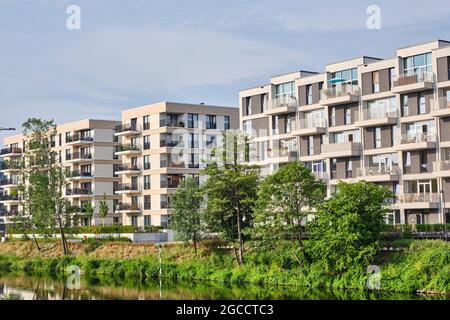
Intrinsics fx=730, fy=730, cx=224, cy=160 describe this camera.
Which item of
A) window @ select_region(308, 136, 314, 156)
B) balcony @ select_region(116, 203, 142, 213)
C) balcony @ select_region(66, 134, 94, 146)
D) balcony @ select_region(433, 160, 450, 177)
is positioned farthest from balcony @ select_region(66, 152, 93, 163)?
balcony @ select_region(433, 160, 450, 177)

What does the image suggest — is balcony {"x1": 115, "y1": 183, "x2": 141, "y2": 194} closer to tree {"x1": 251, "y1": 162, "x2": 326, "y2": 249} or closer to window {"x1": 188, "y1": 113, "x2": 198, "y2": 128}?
window {"x1": 188, "y1": 113, "x2": 198, "y2": 128}

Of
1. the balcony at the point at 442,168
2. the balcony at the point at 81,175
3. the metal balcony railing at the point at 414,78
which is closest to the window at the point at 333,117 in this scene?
the metal balcony railing at the point at 414,78

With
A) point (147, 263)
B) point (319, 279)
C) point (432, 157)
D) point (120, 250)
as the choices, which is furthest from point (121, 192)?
point (319, 279)

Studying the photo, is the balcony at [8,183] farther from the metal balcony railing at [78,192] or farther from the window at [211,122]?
the window at [211,122]

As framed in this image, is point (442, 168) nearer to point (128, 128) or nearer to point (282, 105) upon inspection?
point (282, 105)

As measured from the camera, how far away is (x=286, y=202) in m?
40.9

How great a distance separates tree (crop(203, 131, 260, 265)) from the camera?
4384 centimetres

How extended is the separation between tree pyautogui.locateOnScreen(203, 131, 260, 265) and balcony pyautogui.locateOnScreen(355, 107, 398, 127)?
14177mm

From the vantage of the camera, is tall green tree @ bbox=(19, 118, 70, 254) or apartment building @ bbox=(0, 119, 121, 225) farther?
apartment building @ bbox=(0, 119, 121, 225)

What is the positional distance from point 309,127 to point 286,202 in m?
20.7

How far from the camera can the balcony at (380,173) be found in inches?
2138

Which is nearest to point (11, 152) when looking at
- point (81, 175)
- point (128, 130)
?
point (81, 175)

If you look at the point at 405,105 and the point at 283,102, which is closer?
the point at 405,105

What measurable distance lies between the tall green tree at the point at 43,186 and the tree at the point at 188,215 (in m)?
13.6
